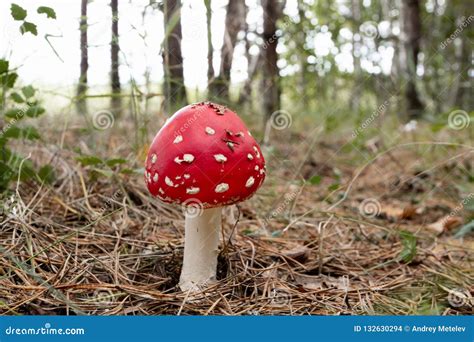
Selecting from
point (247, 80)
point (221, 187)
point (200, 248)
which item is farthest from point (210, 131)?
point (247, 80)

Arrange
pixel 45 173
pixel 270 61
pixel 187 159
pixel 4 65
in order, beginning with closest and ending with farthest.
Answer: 1. pixel 187 159
2. pixel 4 65
3. pixel 45 173
4. pixel 270 61

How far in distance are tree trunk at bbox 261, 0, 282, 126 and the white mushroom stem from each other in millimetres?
3311

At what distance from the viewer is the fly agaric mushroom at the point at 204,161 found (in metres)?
1.87

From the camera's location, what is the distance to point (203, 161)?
1868mm

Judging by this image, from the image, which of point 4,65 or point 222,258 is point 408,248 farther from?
point 4,65

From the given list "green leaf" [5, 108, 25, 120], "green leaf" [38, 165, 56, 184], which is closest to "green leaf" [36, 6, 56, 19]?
"green leaf" [5, 108, 25, 120]

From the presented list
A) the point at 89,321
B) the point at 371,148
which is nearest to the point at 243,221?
the point at 89,321

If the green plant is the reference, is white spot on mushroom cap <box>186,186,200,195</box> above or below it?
below

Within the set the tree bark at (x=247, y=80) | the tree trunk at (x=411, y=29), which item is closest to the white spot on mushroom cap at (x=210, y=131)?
the tree bark at (x=247, y=80)

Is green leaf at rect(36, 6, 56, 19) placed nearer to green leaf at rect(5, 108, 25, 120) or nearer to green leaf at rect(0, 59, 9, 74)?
green leaf at rect(0, 59, 9, 74)

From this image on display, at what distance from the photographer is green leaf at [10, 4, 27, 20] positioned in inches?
92.7

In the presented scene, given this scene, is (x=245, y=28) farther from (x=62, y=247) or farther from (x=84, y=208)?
(x=62, y=247)

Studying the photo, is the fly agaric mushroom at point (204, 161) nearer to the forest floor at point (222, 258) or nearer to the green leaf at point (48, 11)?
the forest floor at point (222, 258)

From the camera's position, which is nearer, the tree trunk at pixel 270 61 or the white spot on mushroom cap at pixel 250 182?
the white spot on mushroom cap at pixel 250 182
